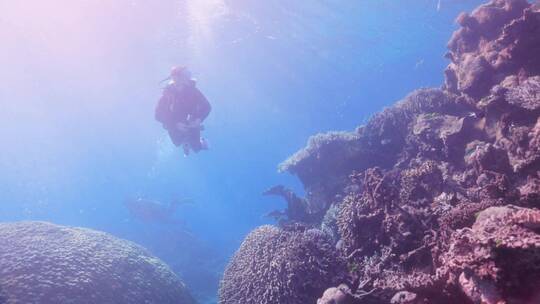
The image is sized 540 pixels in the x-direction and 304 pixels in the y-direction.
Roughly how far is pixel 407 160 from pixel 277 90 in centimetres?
5577

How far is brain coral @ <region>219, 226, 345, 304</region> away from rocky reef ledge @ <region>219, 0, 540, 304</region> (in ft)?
0.07

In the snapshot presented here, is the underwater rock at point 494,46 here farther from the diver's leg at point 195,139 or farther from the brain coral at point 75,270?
the brain coral at point 75,270

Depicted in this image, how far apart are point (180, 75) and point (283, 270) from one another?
8.36 m

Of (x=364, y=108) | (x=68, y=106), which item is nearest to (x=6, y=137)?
(x=68, y=106)

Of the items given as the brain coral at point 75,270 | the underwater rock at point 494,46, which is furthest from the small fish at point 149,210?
the underwater rock at point 494,46

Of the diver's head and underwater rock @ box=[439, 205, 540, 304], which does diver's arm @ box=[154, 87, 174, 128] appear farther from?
underwater rock @ box=[439, 205, 540, 304]

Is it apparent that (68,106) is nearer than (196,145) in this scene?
No

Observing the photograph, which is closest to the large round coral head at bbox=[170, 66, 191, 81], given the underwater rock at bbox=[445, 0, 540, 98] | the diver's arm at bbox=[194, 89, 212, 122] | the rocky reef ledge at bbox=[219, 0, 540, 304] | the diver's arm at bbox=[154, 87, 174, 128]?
the diver's arm at bbox=[154, 87, 174, 128]

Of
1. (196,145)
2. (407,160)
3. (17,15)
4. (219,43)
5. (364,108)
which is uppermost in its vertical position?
(364,108)

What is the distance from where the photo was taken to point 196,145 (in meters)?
14.1

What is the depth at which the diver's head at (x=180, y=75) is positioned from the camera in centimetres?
1265

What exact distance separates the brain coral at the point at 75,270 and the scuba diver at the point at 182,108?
4262 mm

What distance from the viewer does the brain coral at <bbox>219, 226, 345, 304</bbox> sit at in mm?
6160

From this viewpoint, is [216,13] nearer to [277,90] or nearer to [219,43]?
[219,43]
